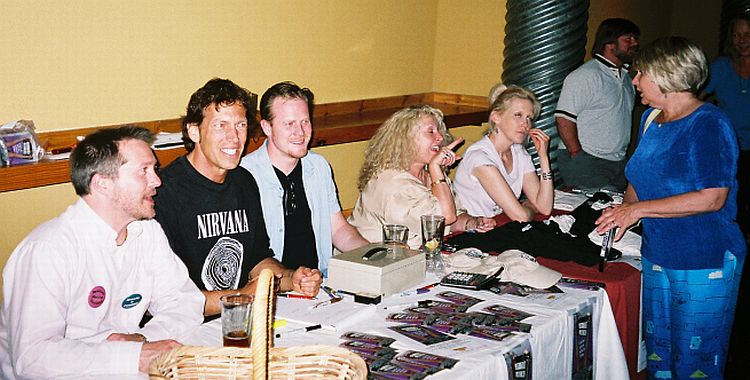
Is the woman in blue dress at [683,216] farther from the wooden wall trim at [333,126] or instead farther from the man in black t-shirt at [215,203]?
the wooden wall trim at [333,126]

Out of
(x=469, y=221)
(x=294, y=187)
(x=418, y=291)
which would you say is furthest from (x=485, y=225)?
(x=418, y=291)

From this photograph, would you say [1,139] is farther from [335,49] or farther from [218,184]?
[335,49]

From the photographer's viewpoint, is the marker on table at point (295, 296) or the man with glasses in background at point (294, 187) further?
the man with glasses in background at point (294, 187)

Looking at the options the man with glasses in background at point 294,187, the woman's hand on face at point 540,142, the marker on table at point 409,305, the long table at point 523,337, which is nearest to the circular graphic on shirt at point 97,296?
the long table at point 523,337

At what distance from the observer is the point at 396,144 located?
3725mm

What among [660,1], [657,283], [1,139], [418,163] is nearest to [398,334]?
[657,283]

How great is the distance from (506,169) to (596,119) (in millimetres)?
1303

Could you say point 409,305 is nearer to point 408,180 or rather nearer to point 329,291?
point 329,291

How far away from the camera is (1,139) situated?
131 inches

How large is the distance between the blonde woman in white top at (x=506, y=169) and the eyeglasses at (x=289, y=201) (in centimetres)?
101

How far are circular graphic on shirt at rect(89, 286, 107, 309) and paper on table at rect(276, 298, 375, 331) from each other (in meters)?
0.48

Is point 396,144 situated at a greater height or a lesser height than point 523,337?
greater

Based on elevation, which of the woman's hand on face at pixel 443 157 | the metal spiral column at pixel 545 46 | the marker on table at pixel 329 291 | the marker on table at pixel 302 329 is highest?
Result: the metal spiral column at pixel 545 46

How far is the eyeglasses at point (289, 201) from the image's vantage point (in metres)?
3.37
